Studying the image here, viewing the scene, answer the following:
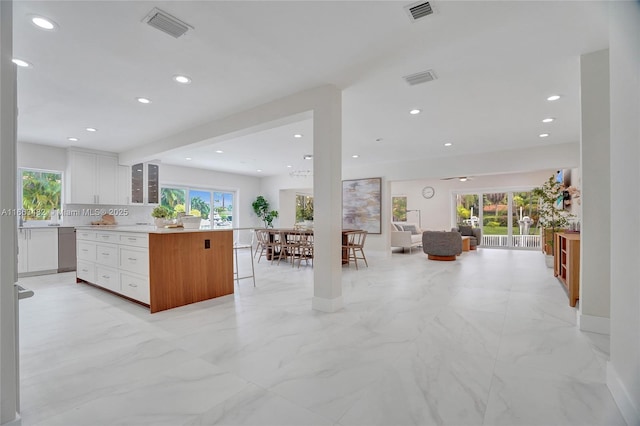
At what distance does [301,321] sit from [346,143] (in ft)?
12.8

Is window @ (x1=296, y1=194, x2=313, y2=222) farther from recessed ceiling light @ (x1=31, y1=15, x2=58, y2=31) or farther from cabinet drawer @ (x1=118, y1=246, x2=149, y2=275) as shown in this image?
recessed ceiling light @ (x1=31, y1=15, x2=58, y2=31)

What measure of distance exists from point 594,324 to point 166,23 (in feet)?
14.0

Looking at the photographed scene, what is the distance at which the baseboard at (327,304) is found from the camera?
3.22 m

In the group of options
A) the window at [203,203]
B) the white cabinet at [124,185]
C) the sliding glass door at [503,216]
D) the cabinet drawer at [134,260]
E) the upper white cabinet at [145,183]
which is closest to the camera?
the cabinet drawer at [134,260]

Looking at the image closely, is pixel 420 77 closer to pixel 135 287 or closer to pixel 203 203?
pixel 135 287

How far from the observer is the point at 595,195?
260 centimetres

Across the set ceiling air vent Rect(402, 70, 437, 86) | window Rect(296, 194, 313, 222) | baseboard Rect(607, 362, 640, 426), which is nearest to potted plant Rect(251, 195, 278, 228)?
window Rect(296, 194, 313, 222)

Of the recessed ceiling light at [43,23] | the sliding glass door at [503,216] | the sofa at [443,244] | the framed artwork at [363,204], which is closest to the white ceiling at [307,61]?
the recessed ceiling light at [43,23]

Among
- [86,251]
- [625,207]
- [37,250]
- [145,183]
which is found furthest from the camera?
[145,183]

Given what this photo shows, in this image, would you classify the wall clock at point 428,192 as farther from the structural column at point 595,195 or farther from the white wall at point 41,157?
the white wall at point 41,157

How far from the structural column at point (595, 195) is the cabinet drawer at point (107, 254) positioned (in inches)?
201

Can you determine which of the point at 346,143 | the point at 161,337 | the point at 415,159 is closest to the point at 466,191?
the point at 415,159

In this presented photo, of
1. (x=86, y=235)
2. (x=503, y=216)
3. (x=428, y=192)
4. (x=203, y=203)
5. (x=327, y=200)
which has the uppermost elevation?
(x=428, y=192)

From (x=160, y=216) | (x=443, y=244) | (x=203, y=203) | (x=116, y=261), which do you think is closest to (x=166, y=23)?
(x=160, y=216)
